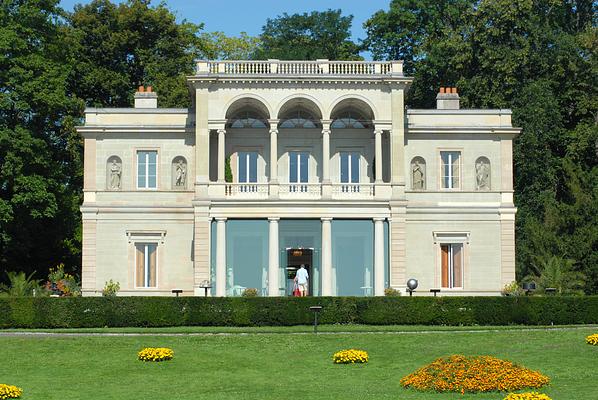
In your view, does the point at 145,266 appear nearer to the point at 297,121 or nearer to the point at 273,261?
the point at 273,261

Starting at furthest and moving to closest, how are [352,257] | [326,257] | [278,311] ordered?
[352,257] < [326,257] < [278,311]

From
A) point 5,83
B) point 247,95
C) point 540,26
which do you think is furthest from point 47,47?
point 540,26

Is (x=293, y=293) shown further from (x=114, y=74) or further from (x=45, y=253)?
(x=114, y=74)

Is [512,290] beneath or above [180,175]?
beneath

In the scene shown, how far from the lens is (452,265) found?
5638 cm

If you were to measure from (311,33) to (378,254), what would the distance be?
38.0 meters

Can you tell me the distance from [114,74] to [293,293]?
83.2ft

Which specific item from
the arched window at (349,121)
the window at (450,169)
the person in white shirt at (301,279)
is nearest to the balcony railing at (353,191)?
the arched window at (349,121)

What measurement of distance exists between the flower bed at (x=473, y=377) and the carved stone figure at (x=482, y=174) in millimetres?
29141

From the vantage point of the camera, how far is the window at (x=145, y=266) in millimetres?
55969

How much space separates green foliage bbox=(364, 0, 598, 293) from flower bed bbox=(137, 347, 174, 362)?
102 ft

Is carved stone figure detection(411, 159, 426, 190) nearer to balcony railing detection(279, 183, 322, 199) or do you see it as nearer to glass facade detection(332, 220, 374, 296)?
glass facade detection(332, 220, 374, 296)

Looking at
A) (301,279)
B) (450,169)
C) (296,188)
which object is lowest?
(301,279)

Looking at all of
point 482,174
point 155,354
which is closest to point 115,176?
point 482,174
